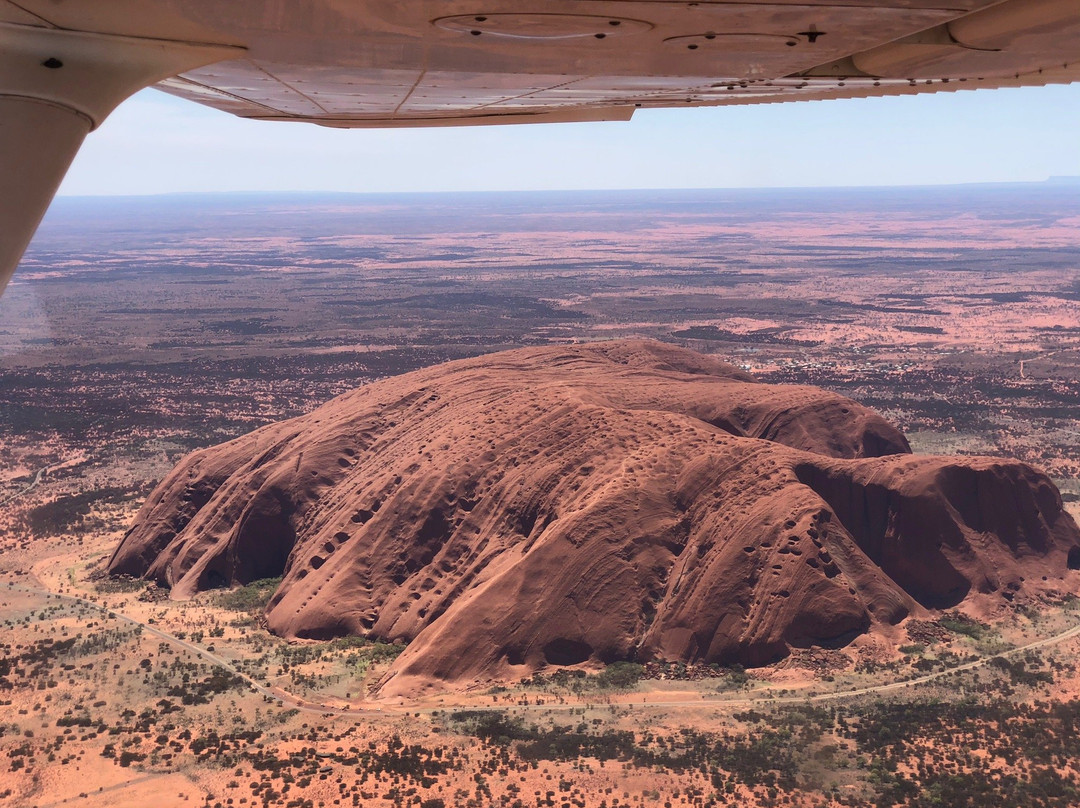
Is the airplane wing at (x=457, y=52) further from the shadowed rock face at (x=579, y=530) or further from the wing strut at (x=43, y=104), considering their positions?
the shadowed rock face at (x=579, y=530)

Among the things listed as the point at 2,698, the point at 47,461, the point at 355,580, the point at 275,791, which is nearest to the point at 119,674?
the point at 2,698

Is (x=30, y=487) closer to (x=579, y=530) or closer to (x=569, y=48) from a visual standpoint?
(x=579, y=530)

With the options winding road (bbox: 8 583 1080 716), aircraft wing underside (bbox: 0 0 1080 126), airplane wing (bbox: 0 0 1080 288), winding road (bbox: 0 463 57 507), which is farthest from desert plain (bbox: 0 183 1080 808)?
airplane wing (bbox: 0 0 1080 288)

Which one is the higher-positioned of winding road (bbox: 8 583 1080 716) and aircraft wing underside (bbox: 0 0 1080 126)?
aircraft wing underside (bbox: 0 0 1080 126)

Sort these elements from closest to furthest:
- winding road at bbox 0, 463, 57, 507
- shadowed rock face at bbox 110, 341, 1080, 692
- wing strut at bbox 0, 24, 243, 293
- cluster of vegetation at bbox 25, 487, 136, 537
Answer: wing strut at bbox 0, 24, 243, 293 → shadowed rock face at bbox 110, 341, 1080, 692 → cluster of vegetation at bbox 25, 487, 136, 537 → winding road at bbox 0, 463, 57, 507

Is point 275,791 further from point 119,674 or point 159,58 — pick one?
point 159,58

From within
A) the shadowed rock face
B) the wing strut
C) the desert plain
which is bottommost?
the desert plain

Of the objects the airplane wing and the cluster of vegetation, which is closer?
the airplane wing

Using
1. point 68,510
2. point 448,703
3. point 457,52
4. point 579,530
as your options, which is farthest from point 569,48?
point 68,510

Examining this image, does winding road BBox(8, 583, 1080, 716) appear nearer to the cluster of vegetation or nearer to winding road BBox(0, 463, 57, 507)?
the cluster of vegetation
